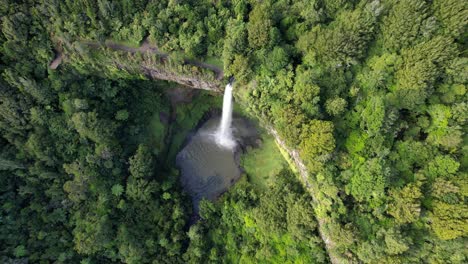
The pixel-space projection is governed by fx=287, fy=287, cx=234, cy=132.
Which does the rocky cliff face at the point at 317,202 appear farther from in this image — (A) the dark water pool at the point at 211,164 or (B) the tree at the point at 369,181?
(A) the dark water pool at the point at 211,164

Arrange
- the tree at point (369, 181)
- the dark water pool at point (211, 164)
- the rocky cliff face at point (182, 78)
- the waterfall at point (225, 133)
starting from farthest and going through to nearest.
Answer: the dark water pool at point (211, 164) → the waterfall at point (225, 133) → the rocky cliff face at point (182, 78) → the tree at point (369, 181)

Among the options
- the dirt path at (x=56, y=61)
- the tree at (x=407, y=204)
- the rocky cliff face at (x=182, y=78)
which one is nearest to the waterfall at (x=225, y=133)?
the rocky cliff face at (x=182, y=78)

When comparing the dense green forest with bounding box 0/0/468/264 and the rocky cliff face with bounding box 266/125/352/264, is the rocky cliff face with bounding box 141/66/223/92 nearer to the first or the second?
the dense green forest with bounding box 0/0/468/264

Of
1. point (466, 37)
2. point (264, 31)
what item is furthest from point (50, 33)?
point (466, 37)

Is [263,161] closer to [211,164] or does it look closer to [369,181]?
[211,164]

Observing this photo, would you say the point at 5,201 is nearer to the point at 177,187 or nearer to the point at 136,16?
the point at 177,187

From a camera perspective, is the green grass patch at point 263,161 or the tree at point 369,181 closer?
the tree at point 369,181
